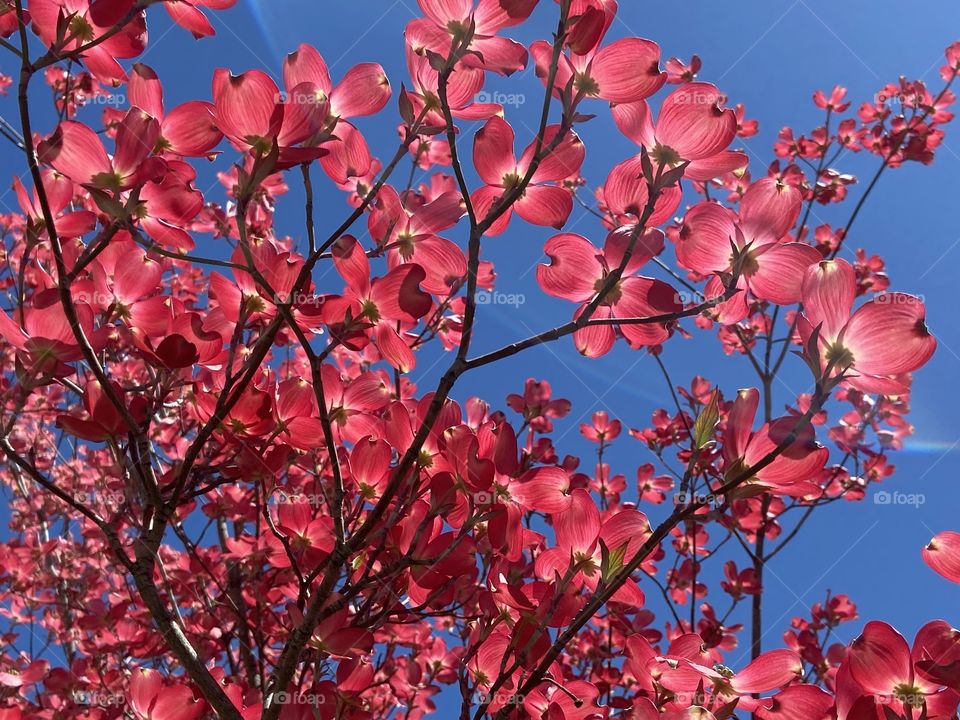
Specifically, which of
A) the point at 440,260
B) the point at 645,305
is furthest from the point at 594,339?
the point at 440,260

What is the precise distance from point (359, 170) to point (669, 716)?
2.25ft

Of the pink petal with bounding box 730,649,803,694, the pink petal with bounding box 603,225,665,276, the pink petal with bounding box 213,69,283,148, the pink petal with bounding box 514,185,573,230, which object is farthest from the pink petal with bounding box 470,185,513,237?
the pink petal with bounding box 730,649,803,694

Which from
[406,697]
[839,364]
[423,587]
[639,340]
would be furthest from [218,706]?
[406,697]

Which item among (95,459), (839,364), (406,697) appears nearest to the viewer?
(839,364)

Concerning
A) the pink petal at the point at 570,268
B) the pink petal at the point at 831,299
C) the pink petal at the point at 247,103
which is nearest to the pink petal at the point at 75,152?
the pink petal at the point at 247,103

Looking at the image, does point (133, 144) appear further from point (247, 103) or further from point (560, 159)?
point (560, 159)

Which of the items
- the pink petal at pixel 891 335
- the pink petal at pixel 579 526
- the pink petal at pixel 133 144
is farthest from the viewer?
the pink petal at pixel 579 526

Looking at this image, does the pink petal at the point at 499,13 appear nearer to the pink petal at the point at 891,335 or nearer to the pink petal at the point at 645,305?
the pink petal at the point at 645,305

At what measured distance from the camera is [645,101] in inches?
28.0

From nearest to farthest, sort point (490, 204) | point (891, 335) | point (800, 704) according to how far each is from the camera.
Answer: point (891, 335) < point (800, 704) < point (490, 204)

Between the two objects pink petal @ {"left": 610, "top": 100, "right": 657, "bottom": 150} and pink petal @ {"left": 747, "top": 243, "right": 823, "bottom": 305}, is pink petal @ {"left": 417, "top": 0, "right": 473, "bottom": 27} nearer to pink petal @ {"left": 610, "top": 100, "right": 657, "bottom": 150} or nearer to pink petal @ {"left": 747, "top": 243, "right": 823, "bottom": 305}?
pink petal @ {"left": 610, "top": 100, "right": 657, "bottom": 150}

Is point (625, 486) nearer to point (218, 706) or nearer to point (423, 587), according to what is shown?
point (423, 587)

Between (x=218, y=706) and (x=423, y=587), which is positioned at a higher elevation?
(x=423, y=587)

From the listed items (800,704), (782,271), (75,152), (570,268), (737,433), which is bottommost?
(800,704)
